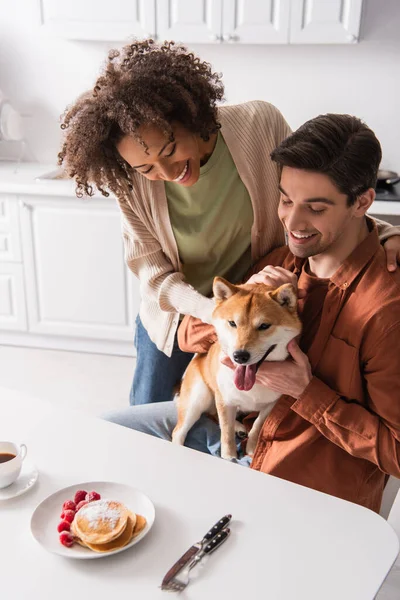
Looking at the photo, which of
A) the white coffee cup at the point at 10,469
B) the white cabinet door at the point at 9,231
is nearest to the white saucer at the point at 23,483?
the white coffee cup at the point at 10,469

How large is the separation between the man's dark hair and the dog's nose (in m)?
0.38

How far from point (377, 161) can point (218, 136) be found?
1.75 ft

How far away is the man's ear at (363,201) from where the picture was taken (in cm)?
137

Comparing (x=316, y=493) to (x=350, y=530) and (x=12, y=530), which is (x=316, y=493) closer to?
(x=350, y=530)

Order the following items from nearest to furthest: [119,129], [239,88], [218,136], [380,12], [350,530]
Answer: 1. [350,530]
2. [119,129]
3. [218,136]
4. [380,12]
5. [239,88]

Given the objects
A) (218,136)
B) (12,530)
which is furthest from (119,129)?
(12,530)

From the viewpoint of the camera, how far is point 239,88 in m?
3.52

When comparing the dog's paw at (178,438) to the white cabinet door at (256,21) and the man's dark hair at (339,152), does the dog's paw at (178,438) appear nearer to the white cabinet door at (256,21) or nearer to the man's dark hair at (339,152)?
the man's dark hair at (339,152)

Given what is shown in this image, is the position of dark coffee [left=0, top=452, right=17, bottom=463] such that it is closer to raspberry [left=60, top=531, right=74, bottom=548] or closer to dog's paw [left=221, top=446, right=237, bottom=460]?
raspberry [left=60, top=531, right=74, bottom=548]

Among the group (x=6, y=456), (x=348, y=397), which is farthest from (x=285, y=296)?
(x=6, y=456)

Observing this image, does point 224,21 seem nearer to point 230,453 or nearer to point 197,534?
point 230,453

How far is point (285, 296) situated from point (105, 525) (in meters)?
0.58

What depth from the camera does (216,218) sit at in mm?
1811

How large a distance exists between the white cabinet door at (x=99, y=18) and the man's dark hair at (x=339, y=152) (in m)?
2.02
